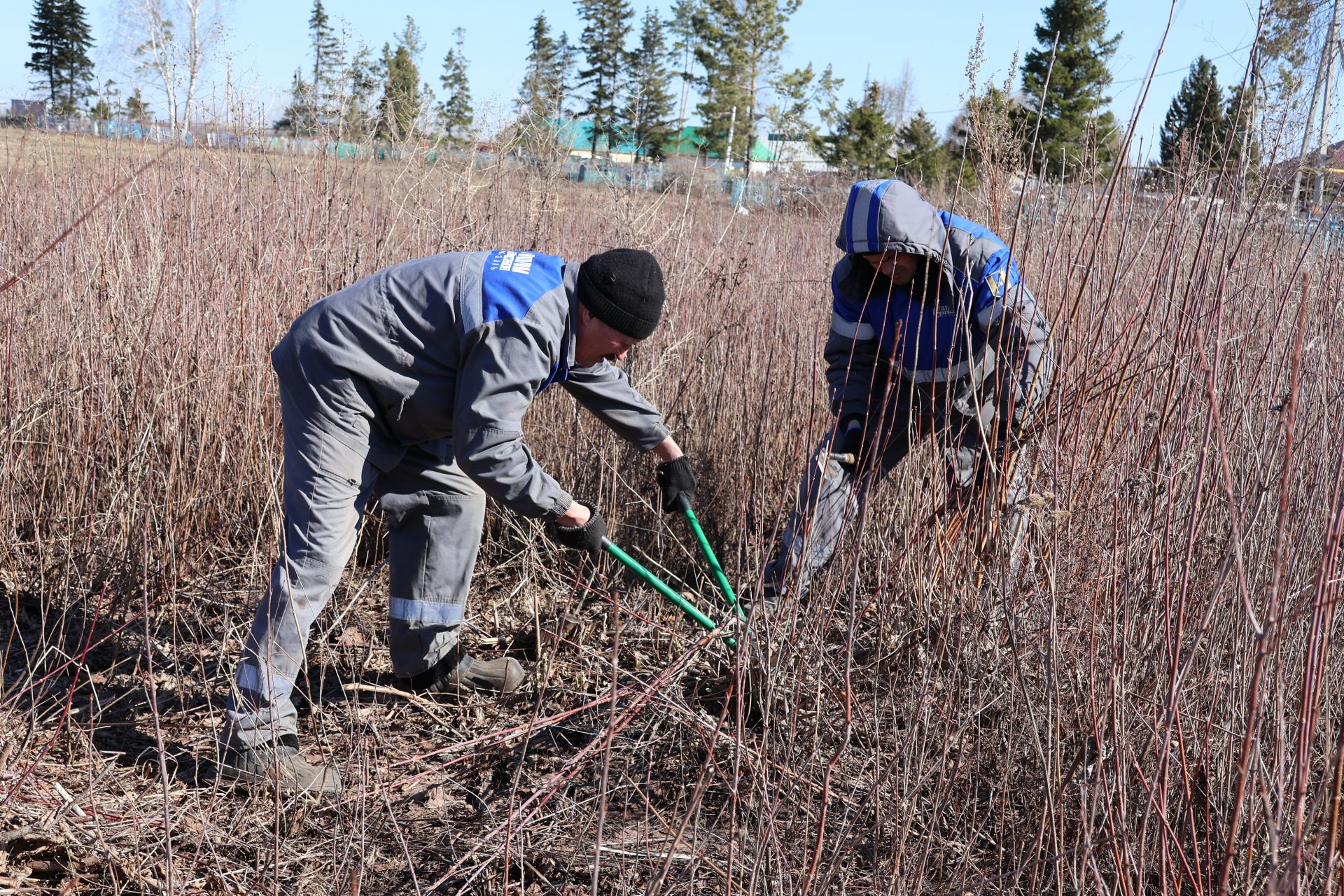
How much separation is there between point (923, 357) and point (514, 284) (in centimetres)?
137

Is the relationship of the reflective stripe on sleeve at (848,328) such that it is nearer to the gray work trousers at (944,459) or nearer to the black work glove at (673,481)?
the gray work trousers at (944,459)

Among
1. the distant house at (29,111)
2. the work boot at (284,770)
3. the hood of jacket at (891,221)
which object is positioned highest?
the distant house at (29,111)

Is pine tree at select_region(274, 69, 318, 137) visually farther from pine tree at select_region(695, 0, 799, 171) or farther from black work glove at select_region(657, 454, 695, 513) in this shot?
pine tree at select_region(695, 0, 799, 171)

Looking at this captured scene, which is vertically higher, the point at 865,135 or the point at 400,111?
the point at 865,135

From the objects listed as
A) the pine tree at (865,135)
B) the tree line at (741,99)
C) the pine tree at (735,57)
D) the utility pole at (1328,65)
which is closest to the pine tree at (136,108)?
the tree line at (741,99)

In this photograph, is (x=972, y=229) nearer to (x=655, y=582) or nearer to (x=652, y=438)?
(x=652, y=438)

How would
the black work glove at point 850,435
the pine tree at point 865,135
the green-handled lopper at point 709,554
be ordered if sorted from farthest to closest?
1. the pine tree at point 865,135
2. the black work glove at point 850,435
3. the green-handled lopper at point 709,554

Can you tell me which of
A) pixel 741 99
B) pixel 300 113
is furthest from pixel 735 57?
pixel 300 113

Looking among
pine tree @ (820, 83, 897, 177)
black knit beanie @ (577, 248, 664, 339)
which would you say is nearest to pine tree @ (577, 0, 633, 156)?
pine tree @ (820, 83, 897, 177)

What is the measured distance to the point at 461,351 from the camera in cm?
223

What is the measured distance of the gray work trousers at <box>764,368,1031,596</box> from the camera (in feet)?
6.68

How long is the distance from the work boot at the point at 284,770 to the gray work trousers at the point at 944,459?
43.1 inches

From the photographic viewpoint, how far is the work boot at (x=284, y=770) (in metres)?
2.18

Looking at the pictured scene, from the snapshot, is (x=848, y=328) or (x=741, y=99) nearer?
(x=848, y=328)
